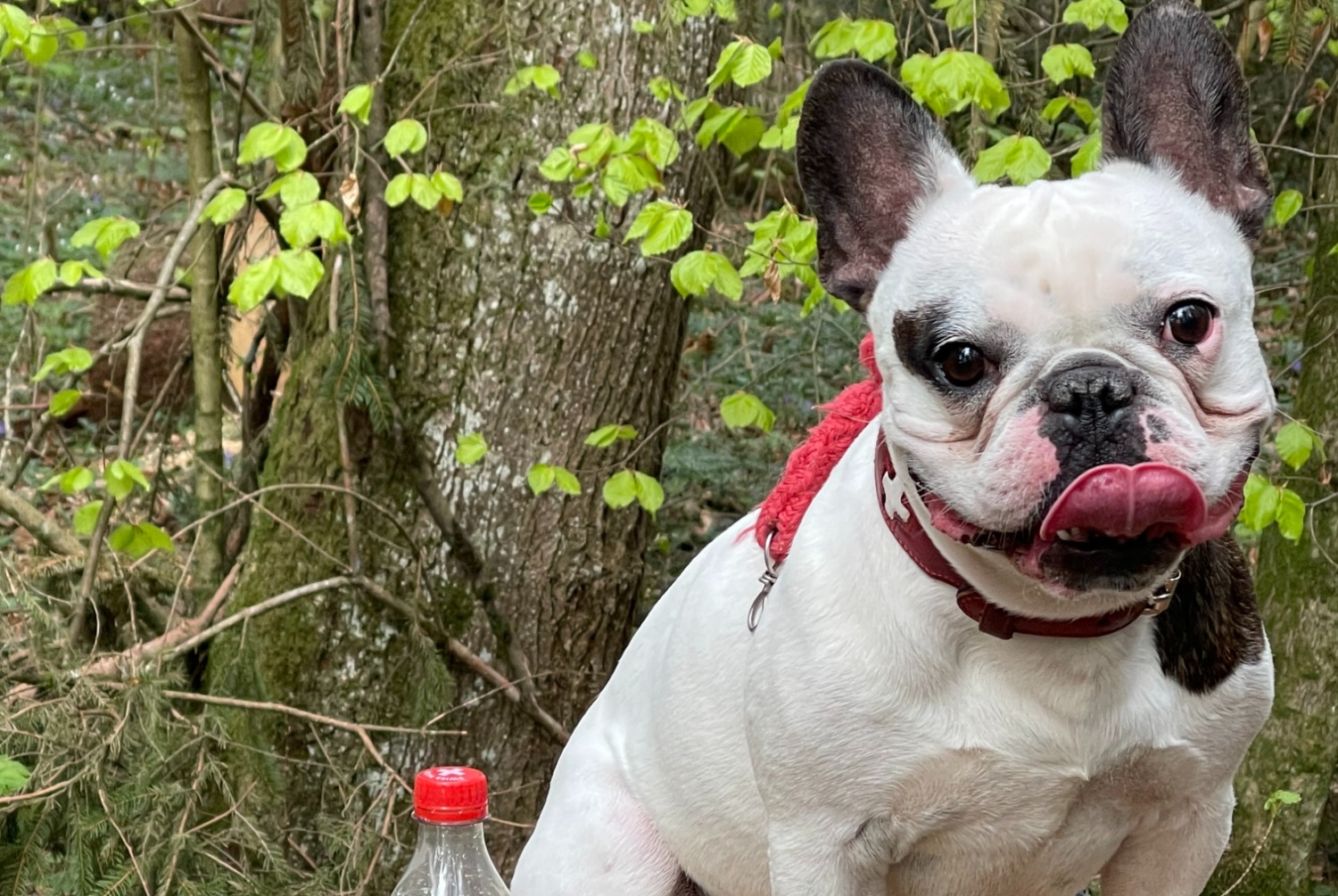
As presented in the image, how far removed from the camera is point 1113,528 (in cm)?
155

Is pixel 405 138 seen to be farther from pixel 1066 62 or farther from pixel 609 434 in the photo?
pixel 1066 62

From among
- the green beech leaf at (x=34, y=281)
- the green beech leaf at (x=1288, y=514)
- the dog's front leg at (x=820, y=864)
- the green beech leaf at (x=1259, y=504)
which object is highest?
the green beech leaf at (x=34, y=281)

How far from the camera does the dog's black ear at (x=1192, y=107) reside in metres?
1.80

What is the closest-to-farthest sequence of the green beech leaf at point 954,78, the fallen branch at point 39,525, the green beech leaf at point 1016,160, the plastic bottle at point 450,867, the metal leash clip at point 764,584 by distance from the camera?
the metal leash clip at point 764,584, the plastic bottle at point 450,867, the green beech leaf at point 954,78, the green beech leaf at point 1016,160, the fallen branch at point 39,525

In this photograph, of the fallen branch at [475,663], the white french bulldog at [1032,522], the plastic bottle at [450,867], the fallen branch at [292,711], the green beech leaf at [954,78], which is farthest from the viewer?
the fallen branch at [475,663]

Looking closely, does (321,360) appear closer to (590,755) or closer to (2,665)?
(2,665)

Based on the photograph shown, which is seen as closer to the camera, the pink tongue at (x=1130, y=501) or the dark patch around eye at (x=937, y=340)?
the pink tongue at (x=1130, y=501)

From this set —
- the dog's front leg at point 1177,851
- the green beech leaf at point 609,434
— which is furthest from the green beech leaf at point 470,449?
the dog's front leg at point 1177,851

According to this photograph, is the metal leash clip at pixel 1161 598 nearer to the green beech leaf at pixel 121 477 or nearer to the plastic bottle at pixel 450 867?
the plastic bottle at pixel 450 867

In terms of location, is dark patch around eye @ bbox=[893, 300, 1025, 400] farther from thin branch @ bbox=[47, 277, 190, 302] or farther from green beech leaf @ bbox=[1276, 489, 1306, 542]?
thin branch @ bbox=[47, 277, 190, 302]

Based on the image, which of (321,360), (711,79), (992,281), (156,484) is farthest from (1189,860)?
(156,484)

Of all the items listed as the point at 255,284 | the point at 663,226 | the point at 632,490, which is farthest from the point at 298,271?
the point at 632,490

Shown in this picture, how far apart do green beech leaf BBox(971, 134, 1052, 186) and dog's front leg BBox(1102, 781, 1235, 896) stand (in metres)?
1.31

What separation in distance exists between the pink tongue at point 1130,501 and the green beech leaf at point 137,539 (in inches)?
95.6
